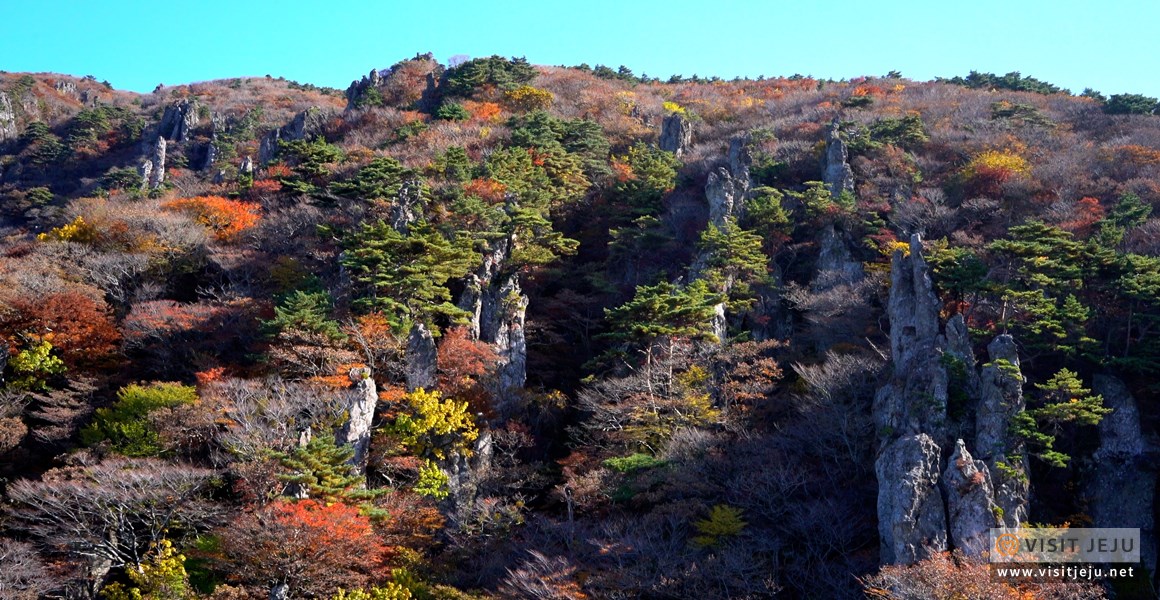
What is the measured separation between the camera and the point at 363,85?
59.2m

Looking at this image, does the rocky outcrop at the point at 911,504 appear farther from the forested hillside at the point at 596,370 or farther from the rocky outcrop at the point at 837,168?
the rocky outcrop at the point at 837,168

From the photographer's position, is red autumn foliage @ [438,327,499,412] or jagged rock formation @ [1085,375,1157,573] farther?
red autumn foliage @ [438,327,499,412]

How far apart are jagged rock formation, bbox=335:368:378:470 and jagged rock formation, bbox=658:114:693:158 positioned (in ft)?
77.8

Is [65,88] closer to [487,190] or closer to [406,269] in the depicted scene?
[487,190]

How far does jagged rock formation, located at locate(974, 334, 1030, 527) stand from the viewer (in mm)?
16734

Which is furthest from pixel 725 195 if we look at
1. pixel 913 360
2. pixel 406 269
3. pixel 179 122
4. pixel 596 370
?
pixel 179 122

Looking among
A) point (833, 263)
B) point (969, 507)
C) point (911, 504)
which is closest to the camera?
point (969, 507)

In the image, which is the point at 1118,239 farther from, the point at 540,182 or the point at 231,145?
the point at 231,145

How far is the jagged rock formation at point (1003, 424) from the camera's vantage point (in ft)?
54.9

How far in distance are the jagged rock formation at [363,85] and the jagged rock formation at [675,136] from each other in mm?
25413

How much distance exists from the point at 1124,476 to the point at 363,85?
53.7 m

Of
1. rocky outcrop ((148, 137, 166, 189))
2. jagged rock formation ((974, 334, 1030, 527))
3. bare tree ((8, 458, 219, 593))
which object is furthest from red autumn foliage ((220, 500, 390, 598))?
rocky outcrop ((148, 137, 166, 189))

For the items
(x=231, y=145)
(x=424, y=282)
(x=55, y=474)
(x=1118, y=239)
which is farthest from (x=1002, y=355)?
(x=231, y=145)

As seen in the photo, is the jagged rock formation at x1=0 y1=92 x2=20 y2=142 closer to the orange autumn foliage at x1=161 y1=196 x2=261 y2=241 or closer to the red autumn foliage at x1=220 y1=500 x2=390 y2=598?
the orange autumn foliage at x1=161 y1=196 x2=261 y2=241
